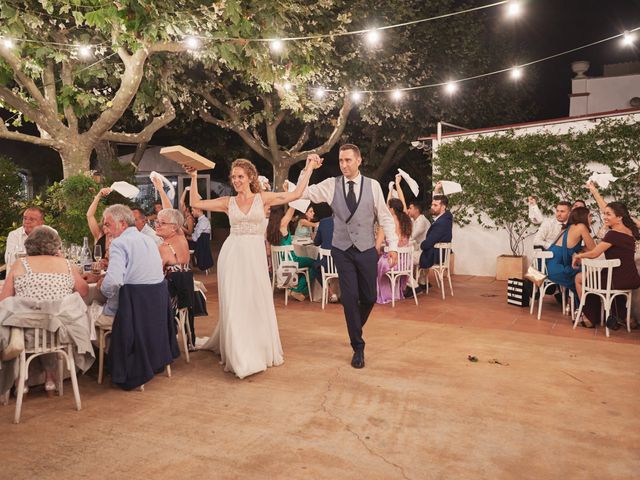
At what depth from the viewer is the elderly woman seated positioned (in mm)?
3639

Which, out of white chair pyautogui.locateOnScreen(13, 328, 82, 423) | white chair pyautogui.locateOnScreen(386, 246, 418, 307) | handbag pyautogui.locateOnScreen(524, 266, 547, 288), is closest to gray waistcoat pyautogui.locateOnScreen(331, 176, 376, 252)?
white chair pyautogui.locateOnScreen(13, 328, 82, 423)

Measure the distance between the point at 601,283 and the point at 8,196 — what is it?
783 cm

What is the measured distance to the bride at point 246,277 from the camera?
4.35 metres

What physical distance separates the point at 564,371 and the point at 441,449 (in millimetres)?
1892

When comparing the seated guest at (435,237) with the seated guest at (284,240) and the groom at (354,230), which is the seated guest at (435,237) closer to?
the seated guest at (284,240)

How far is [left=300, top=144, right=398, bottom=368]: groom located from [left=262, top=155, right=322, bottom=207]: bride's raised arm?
0.03 meters

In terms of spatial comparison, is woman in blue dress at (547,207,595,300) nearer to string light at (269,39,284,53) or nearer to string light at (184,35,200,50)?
string light at (269,39,284,53)

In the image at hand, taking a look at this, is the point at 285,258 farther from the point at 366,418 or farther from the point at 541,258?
the point at 366,418

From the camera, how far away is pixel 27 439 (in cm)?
328

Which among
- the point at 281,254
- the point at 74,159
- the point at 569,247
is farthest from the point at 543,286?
the point at 74,159

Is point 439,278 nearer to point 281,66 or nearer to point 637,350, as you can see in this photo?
point 637,350

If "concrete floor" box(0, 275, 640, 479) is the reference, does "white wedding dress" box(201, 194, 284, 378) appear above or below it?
above

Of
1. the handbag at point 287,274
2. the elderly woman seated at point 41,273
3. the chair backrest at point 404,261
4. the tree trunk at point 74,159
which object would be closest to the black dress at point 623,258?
the chair backrest at point 404,261

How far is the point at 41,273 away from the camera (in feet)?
12.0
